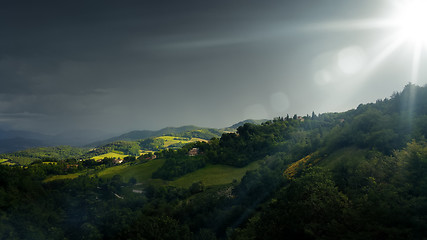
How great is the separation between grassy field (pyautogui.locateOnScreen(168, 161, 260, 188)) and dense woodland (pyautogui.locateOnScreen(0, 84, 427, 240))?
22.3 ft

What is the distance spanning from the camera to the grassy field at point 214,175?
95.1m

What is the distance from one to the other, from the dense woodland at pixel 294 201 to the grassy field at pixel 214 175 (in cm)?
679

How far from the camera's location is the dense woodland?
19.3 m

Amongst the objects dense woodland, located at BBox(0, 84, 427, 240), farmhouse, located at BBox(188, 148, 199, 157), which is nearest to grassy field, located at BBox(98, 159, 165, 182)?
dense woodland, located at BBox(0, 84, 427, 240)

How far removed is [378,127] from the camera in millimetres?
58188

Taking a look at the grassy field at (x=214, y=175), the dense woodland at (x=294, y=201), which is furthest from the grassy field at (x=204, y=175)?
the dense woodland at (x=294, y=201)

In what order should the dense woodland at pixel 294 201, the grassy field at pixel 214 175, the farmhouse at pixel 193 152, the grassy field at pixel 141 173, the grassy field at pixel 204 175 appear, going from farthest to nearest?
the farmhouse at pixel 193 152 → the grassy field at pixel 141 173 → the grassy field at pixel 204 175 → the grassy field at pixel 214 175 → the dense woodland at pixel 294 201

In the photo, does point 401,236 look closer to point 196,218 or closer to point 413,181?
point 413,181

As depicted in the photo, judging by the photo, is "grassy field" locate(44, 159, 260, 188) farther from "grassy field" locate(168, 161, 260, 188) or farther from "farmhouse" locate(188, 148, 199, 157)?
"farmhouse" locate(188, 148, 199, 157)

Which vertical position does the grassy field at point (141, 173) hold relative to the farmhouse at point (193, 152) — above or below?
below

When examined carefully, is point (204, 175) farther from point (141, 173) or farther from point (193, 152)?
point (193, 152)

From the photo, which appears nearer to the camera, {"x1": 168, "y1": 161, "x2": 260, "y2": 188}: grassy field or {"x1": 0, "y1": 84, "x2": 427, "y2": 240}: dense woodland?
{"x1": 0, "y1": 84, "x2": 427, "y2": 240}: dense woodland

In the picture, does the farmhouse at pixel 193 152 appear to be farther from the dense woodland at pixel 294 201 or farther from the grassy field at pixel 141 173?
the dense woodland at pixel 294 201

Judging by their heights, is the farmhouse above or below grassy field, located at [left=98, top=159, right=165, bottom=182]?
above
